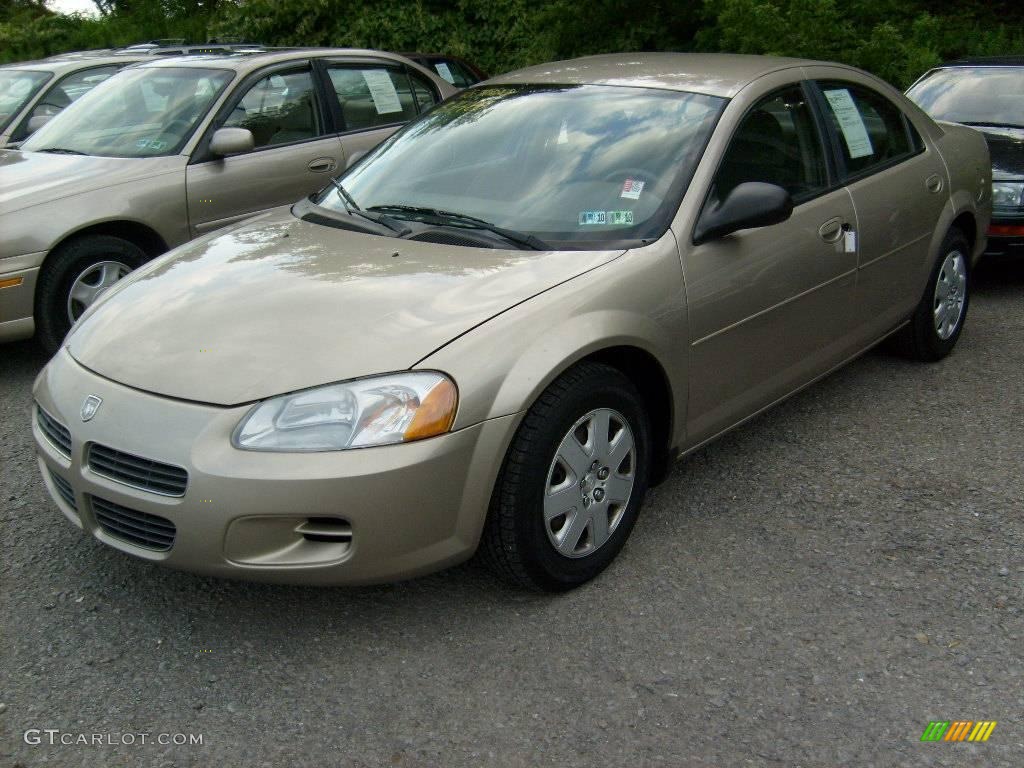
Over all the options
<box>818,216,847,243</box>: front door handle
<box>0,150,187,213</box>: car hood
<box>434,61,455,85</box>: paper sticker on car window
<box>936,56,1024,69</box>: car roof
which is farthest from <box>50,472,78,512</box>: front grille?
<box>434,61,455,85</box>: paper sticker on car window

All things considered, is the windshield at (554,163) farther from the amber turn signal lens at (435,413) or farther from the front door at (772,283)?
the amber turn signal lens at (435,413)

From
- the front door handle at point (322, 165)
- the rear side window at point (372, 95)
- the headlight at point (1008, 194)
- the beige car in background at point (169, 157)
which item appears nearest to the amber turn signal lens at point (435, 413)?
the beige car in background at point (169, 157)

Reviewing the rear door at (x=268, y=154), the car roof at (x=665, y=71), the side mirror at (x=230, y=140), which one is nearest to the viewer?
the car roof at (x=665, y=71)

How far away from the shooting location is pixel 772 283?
392 cm

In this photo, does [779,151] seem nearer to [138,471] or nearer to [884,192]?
[884,192]

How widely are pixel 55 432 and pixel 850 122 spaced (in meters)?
3.35

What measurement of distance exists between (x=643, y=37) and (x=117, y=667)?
30.4 feet

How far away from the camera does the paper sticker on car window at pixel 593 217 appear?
11.9ft

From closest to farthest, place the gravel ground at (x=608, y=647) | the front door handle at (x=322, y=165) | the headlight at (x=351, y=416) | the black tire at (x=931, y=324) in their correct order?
1. the gravel ground at (x=608, y=647)
2. the headlight at (x=351, y=416)
3. the black tire at (x=931, y=324)
4. the front door handle at (x=322, y=165)

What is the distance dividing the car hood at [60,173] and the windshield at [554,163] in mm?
1916

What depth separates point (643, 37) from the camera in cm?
1088

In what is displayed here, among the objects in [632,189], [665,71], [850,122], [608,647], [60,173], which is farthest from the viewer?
[60,173]

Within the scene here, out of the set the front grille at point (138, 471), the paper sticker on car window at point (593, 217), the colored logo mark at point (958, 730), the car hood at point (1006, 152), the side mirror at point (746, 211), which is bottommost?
the colored logo mark at point (958, 730)

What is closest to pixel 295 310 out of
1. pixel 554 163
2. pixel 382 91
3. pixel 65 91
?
pixel 554 163
